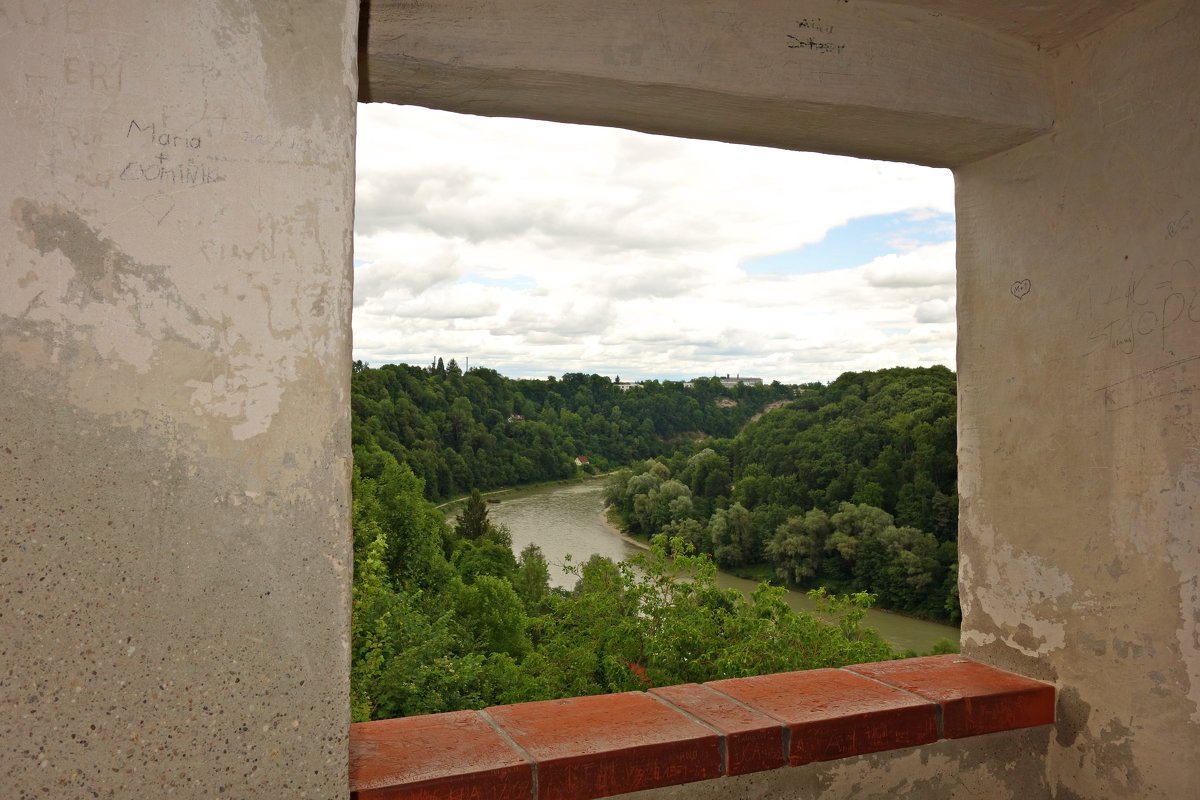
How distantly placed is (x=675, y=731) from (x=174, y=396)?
987 millimetres

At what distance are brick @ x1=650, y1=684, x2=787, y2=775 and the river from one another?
1392cm

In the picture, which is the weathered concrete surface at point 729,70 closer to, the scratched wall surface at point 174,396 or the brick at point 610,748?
the scratched wall surface at point 174,396

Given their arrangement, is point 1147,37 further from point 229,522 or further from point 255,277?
point 229,522

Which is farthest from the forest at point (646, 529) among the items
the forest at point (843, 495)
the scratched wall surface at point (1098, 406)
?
the scratched wall surface at point (1098, 406)

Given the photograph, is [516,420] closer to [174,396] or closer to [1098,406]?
[1098,406]

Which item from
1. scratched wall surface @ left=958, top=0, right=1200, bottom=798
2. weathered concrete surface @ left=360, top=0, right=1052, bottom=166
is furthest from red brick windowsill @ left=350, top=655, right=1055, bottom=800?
weathered concrete surface @ left=360, top=0, right=1052, bottom=166

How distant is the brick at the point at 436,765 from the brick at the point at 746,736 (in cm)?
37

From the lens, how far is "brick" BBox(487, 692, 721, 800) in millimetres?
Result: 1341

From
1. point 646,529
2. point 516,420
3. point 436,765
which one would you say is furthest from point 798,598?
point 436,765

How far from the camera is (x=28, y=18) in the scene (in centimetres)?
97

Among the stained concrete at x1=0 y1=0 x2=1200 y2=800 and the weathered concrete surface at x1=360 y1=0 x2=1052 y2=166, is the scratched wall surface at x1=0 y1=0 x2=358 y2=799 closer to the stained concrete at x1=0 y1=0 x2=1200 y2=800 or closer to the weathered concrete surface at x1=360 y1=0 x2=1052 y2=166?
the stained concrete at x1=0 y1=0 x2=1200 y2=800

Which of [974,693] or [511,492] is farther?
[511,492]

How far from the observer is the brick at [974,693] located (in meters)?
1.68

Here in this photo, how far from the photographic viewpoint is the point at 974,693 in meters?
1.71
